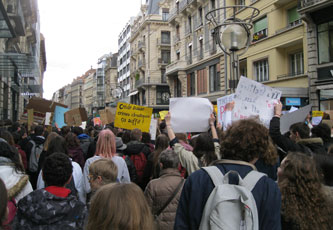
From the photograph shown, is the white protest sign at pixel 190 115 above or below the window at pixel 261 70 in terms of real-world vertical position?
below

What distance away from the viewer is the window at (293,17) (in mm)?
19672

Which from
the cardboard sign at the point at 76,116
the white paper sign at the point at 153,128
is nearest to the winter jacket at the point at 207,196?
the white paper sign at the point at 153,128

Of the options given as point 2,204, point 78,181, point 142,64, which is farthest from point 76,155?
point 142,64

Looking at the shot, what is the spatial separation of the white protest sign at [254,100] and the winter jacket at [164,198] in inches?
67.4

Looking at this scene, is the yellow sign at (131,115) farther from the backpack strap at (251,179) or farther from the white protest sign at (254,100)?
the backpack strap at (251,179)

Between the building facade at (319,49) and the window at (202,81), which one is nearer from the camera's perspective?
the building facade at (319,49)

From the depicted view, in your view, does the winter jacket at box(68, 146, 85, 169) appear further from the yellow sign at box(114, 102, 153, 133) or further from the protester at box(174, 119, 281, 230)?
the protester at box(174, 119, 281, 230)

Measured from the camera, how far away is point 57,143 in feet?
15.7

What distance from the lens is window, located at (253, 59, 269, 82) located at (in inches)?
867

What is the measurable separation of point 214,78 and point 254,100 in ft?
77.9

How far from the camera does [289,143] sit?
378 centimetres

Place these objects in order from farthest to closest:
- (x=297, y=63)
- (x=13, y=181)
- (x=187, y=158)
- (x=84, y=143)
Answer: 1. (x=297, y=63)
2. (x=84, y=143)
3. (x=187, y=158)
4. (x=13, y=181)

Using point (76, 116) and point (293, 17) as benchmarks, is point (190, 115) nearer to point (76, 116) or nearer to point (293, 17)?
point (76, 116)

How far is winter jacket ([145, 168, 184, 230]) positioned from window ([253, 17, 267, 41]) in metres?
20.3
